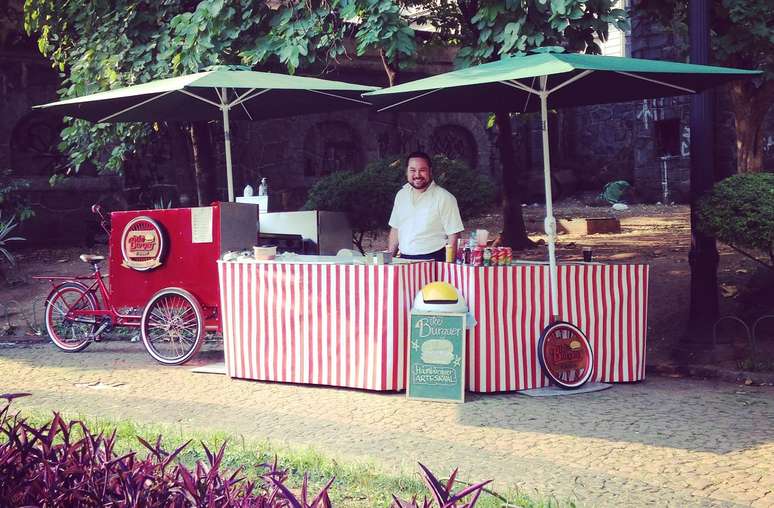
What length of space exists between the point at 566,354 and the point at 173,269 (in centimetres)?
390

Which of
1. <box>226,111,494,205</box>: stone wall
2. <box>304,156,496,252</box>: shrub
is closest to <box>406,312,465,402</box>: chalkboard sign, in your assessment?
<box>304,156,496,252</box>: shrub

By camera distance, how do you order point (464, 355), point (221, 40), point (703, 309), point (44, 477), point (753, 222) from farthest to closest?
point (221, 40) < point (703, 309) < point (753, 222) < point (464, 355) < point (44, 477)

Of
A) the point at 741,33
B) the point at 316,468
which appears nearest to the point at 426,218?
the point at 316,468

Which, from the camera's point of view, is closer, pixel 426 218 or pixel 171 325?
pixel 426 218

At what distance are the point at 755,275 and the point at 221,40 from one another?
20.3 ft

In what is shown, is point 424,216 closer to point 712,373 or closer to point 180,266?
point 180,266

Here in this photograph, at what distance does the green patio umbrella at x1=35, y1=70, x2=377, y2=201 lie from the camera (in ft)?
26.1

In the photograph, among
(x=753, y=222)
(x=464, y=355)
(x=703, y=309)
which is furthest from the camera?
(x=703, y=309)

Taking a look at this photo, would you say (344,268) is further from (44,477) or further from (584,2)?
(44,477)

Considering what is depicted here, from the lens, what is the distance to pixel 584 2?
852 cm

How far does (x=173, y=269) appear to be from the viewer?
27.6ft

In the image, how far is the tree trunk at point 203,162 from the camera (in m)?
12.4

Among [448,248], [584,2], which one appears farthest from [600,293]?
[584,2]

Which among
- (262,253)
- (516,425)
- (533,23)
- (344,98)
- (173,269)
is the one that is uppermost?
(533,23)
